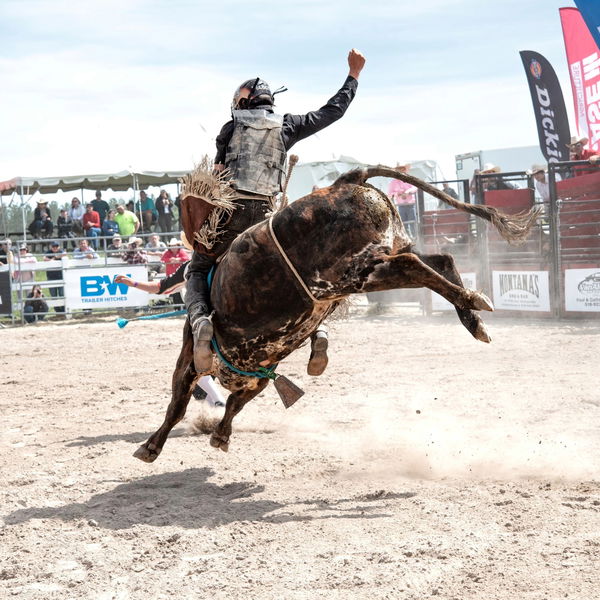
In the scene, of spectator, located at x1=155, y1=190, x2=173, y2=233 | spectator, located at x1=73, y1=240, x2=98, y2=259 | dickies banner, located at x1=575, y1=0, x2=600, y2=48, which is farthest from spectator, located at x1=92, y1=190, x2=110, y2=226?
dickies banner, located at x1=575, y1=0, x2=600, y2=48

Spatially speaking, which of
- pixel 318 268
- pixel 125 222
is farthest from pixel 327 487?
pixel 125 222

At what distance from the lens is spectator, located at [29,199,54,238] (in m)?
18.5

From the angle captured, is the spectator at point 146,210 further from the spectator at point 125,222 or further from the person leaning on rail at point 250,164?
the person leaning on rail at point 250,164

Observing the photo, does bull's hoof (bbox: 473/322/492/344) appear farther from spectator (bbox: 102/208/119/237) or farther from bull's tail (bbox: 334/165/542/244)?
spectator (bbox: 102/208/119/237)

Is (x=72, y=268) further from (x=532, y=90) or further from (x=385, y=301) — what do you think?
(x=532, y=90)

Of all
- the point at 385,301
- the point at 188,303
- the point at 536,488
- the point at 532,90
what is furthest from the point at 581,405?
the point at 532,90

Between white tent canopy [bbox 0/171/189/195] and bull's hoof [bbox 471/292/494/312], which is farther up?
white tent canopy [bbox 0/171/189/195]

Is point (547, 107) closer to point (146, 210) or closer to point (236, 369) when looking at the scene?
point (146, 210)

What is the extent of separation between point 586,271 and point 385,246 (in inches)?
316

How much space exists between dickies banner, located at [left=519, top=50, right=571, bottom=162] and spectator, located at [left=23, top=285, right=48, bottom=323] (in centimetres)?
934

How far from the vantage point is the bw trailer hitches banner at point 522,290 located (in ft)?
39.6

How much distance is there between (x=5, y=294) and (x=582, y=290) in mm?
9478

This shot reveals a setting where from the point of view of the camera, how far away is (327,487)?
194 inches

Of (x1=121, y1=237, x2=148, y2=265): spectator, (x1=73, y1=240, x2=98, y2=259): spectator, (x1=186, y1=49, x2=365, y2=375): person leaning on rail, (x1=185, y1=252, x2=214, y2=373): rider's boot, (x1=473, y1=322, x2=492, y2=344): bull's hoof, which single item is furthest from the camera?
(x1=73, y1=240, x2=98, y2=259): spectator
